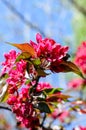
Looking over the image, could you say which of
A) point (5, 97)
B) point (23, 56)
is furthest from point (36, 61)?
point (5, 97)

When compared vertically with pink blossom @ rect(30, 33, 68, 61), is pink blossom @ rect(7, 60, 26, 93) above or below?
below

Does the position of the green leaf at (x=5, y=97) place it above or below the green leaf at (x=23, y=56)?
below

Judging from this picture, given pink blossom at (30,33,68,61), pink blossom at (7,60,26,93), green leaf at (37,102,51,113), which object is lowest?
green leaf at (37,102,51,113)

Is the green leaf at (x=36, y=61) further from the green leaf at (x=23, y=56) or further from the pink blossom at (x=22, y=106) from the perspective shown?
the pink blossom at (x=22, y=106)

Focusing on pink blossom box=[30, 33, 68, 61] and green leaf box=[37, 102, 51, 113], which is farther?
green leaf box=[37, 102, 51, 113]

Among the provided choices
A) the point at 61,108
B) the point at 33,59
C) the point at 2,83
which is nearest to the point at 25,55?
the point at 33,59

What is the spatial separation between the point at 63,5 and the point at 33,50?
986 centimetres

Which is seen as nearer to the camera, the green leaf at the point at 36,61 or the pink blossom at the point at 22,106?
the green leaf at the point at 36,61

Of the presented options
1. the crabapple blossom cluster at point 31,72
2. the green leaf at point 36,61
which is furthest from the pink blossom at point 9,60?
the green leaf at point 36,61

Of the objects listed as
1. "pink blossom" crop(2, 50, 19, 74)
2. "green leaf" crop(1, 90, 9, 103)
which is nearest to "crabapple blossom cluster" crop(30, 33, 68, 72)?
"pink blossom" crop(2, 50, 19, 74)

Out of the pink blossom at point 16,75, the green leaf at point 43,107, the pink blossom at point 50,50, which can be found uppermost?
the pink blossom at point 50,50

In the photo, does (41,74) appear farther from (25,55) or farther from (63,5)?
(63,5)

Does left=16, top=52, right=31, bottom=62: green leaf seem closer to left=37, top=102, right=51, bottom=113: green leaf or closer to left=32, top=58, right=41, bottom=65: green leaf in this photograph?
left=32, top=58, right=41, bottom=65: green leaf

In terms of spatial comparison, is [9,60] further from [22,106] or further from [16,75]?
[22,106]
